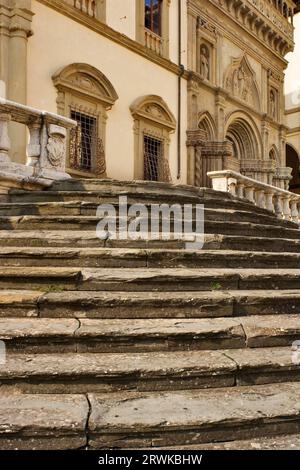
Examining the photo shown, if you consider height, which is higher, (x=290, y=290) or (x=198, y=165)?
(x=198, y=165)

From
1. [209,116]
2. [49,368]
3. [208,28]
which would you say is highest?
[208,28]

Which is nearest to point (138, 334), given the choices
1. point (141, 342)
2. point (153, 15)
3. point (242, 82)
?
point (141, 342)

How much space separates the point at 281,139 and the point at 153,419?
1980 centimetres

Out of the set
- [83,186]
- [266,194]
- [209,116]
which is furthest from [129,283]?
[209,116]

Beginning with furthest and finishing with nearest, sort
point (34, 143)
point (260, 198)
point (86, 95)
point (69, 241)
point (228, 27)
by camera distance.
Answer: point (228, 27)
point (86, 95)
point (260, 198)
point (34, 143)
point (69, 241)

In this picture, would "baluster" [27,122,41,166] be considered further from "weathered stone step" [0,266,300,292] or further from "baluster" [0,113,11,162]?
"weathered stone step" [0,266,300,292]

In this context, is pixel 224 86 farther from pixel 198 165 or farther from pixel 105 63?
pixel 105 63

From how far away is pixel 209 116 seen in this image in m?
16.1

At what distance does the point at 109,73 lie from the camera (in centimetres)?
1234

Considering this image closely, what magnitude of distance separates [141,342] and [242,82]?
16.7 meters

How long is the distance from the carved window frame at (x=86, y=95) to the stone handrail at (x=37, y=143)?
4.27 meters

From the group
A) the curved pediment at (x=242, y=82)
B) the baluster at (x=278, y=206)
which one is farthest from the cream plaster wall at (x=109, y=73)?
the baluster at (x=278, y=206)

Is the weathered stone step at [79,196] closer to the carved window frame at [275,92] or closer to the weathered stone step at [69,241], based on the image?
the weathered stone step at [69,241]

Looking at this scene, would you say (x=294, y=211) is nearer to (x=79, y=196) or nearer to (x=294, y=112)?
(x=79, y=196)
